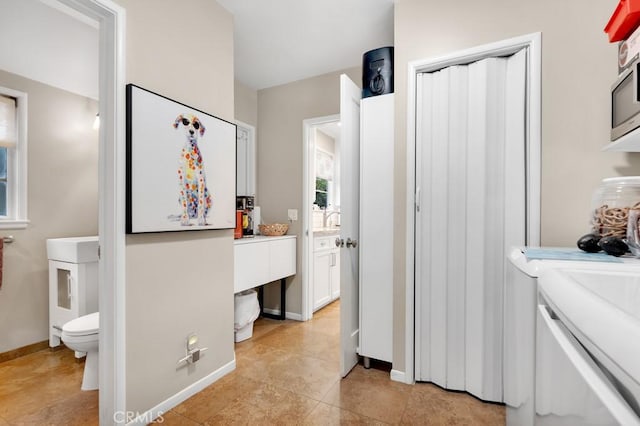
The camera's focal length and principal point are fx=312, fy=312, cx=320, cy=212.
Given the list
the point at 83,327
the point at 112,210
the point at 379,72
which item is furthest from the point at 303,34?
the point at 83,327

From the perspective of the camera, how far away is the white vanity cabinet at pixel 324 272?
3.58m

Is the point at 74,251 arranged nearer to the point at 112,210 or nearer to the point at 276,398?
the point at 112,210

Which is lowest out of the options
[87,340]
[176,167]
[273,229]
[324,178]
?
[87,340]

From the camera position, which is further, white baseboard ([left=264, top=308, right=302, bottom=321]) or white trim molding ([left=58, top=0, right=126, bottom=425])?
white baseboard ([left=264, top=308, right=302, bottom=321])

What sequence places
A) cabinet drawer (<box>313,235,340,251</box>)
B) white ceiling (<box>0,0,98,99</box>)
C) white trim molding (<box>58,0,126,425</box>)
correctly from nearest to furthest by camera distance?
white trim molding (<box>58,0,126,425</box>) < white ceiling (<box>0,0,98,99</box>) < cabinet drawer (<box>313,235,340,251</box>)

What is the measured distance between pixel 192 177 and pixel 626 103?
Answer: 2.13 metres

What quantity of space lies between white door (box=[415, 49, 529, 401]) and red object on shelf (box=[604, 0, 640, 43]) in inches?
19.5

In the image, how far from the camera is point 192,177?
190 cm

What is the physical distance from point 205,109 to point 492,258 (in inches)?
79.6

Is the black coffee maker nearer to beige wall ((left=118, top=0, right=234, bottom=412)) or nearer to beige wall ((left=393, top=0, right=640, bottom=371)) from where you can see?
beige wall ((left=118, top=0, right=234, bottom=412))

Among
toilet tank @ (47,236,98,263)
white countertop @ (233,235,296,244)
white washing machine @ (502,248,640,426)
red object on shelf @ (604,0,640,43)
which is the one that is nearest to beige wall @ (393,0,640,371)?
red object on shelf @ (604,0,640,43)

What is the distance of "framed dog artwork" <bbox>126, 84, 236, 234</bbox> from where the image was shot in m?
1.59

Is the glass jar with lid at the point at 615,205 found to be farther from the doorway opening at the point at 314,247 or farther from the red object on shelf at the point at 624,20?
the doorway opening at the point at 314,247

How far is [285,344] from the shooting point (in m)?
2.70
